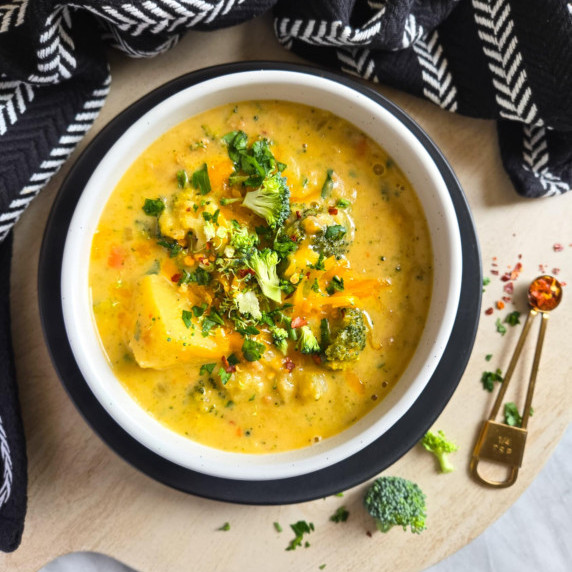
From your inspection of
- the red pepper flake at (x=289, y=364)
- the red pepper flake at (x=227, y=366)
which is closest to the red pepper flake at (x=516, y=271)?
the red pepper flake at (x=289, y=364)

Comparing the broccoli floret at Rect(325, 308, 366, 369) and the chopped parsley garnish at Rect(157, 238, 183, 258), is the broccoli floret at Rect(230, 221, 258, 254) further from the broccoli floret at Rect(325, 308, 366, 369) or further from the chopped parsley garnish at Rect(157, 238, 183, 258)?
the broccoli floret at Rect(325, 308, 366, 369)

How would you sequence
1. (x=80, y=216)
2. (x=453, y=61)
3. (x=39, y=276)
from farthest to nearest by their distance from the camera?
1. (x=453, y=61)
2. (x=39, y=276)
3. (x=80, y=216)

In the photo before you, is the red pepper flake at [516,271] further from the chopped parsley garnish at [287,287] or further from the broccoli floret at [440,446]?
the chopped parsley garnish at [287,287]

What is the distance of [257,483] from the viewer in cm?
278

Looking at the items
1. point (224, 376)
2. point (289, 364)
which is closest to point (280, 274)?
point (289, 364)

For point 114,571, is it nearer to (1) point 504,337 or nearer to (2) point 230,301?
(2) point 230,301

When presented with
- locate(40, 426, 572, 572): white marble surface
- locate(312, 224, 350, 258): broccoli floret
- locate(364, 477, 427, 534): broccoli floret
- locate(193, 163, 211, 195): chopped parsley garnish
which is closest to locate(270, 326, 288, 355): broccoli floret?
locate(312, 224, 350, 258): broccoli floret

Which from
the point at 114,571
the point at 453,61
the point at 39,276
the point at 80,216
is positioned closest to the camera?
the point at 80,216

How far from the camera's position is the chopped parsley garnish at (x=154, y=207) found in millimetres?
2682

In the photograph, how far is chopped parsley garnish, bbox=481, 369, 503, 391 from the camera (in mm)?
3047

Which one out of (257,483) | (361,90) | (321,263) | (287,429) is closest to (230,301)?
(321,263)

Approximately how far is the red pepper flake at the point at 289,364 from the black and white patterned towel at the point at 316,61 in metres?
1.27

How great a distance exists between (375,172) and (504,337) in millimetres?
1057

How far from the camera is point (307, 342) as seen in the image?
263cm
